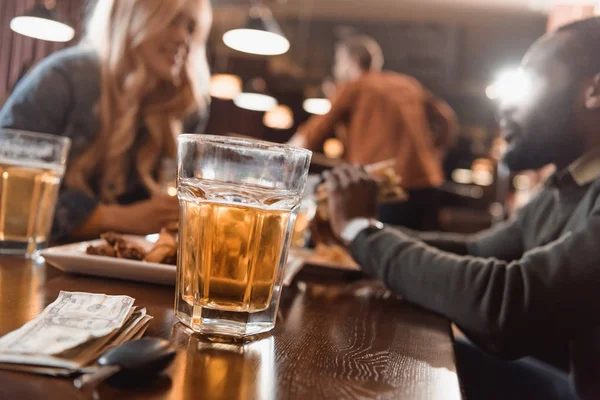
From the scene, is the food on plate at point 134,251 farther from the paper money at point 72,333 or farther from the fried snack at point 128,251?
the paper money at point 72,333

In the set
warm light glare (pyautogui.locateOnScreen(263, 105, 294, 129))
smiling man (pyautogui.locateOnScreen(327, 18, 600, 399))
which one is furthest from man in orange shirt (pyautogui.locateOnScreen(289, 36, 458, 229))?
warm light glare (pyautogui.locateOnScreen(263, 105, 294, 129))

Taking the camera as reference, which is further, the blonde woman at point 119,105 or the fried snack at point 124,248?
the blonde woman at point 119,105

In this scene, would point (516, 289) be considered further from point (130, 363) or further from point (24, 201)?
point (24, 201)

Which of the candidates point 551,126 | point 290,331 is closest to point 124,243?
point 290,331

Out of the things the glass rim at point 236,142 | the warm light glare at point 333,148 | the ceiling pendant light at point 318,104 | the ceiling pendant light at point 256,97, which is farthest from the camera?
the warm light glare at point 333,148

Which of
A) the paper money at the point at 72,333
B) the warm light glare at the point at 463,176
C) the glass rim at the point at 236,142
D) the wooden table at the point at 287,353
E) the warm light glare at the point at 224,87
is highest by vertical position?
the warm light glare at the point at 224,87

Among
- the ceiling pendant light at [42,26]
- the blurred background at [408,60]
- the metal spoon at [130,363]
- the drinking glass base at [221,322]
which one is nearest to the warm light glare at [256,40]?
the ceiling pendant light at [42,26]

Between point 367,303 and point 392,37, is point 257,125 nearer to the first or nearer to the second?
point 392,37

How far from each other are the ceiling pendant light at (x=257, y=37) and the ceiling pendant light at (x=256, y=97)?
2251mm

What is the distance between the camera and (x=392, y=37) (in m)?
8.05

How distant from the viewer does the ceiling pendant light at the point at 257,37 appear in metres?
3.71

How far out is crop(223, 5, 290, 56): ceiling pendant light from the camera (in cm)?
371

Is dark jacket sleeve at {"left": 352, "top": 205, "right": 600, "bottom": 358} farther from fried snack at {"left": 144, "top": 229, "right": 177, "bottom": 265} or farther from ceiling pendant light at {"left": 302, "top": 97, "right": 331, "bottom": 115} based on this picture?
ceiling pendant light at {"left": 302, "top": 97, "right": 331, "bottom": 115}

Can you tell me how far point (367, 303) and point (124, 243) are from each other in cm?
43
